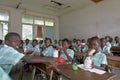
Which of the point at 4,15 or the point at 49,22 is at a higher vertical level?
the point at 4,15

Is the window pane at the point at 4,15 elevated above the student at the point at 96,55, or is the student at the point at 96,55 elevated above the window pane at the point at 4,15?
the window pane at the point at 4,15

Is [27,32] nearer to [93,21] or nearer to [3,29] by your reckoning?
[3,29]

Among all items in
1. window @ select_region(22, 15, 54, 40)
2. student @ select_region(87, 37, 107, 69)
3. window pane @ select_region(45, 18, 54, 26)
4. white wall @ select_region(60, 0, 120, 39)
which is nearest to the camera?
student @ select_region(87, 37, 107, 69)

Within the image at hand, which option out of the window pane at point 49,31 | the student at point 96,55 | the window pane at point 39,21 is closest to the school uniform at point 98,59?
the student at point 96,55

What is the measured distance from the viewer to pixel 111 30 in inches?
259

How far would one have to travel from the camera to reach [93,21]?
7.59m

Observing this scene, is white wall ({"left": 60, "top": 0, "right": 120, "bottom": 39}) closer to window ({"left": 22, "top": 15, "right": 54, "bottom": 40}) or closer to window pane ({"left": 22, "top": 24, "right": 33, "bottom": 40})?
window ({"left": 22, "top": 15, "right": 54, "bottom": 40})

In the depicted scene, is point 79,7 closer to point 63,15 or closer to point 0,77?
point 63,15

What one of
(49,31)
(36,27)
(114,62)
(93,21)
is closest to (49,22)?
(49,31)

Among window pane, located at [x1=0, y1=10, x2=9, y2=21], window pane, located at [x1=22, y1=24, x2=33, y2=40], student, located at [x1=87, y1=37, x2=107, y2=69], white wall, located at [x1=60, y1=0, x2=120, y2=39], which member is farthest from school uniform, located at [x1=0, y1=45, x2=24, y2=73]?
window pane, located at [x1=22, y1=24, x2=33, y2=40]

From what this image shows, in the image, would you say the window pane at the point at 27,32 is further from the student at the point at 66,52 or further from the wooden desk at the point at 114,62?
the wooden desk at the point at 114,62

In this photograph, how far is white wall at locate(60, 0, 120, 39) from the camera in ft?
21.3

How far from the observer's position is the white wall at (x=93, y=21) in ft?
21.3

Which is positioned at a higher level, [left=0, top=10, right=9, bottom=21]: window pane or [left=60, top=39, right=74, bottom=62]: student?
[left=0, top=10, right=9, bottom=21]: window pane
